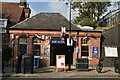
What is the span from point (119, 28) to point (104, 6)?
1482 cm

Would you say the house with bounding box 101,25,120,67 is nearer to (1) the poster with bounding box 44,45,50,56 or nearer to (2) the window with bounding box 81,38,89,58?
(2) the window with bounding box 81,38,89,58

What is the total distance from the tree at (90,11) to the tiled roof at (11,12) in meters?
9.73

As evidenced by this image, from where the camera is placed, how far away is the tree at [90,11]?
31877 mm

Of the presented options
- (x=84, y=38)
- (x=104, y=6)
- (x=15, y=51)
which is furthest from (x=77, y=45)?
(x=104, y=6)

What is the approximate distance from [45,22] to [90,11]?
12.6 metres

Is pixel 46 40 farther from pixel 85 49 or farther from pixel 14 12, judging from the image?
pixel 14 12

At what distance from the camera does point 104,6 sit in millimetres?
32812

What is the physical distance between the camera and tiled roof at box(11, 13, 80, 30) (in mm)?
21578

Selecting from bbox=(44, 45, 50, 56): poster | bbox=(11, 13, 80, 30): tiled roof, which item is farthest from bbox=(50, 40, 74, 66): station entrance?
bbox=(11, 13, 80, 30): tiled roof

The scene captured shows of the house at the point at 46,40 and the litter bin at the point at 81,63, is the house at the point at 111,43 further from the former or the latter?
the litter bin at the point at 81,63

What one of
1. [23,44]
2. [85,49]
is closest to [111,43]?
[85,49]

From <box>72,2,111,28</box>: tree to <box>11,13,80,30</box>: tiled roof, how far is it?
8642 mm

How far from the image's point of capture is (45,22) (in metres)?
22.8

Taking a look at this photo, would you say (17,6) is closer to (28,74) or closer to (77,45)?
(77,45)
